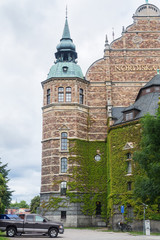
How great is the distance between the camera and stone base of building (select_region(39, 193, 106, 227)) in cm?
3222

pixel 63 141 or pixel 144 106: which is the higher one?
pixel 144 106

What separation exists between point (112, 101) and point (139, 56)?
6645 mm

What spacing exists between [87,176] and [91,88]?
10.6 metres

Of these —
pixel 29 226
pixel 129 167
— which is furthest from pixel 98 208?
pixel 29 226

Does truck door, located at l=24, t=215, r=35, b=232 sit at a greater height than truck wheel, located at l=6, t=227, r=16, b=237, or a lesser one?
greater

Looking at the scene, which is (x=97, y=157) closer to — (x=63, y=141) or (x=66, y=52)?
(x=63, y=141)

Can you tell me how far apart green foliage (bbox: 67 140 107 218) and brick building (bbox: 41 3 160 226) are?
65 centimetres

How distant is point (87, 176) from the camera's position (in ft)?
113

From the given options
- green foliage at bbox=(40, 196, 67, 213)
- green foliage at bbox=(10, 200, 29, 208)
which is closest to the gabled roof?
green foliage at bbox=(40, 196, 67, 213)

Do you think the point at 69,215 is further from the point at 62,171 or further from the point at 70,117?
the point at 70,117

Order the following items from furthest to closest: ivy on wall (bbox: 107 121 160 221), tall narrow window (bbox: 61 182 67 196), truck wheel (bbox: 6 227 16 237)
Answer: tall narrow window (bbox: 61 182 67 196) < ivy on wall (bbox: 107 121 160 221) < truck wheel (bbox: 6 227 16 237)

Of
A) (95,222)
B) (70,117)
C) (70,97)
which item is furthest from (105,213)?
(70,97)

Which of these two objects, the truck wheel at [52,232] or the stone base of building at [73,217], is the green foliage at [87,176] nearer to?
the stone base of building at [73,217]

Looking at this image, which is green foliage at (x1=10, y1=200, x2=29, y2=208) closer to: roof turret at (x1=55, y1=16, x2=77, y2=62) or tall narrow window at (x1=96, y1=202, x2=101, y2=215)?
roof turret at (x1=55, y1=16, x2=77, y2=62)
